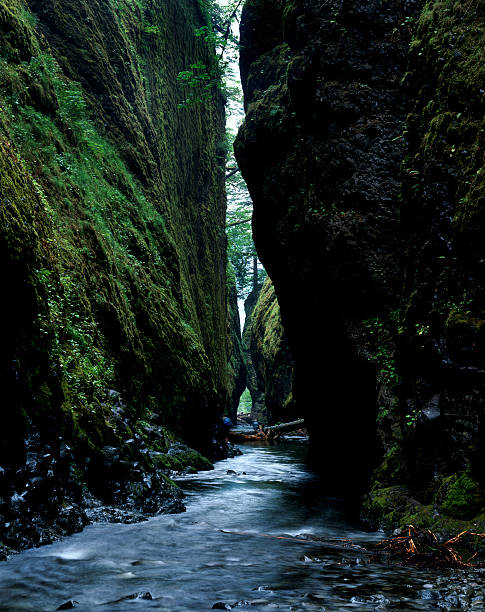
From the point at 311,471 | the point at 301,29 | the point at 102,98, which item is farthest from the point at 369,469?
the point at 102,98

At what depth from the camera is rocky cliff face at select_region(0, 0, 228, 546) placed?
4.32m

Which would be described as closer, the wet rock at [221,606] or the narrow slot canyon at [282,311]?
the wet rock at [221,606]

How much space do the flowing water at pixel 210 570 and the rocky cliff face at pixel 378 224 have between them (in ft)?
4.36

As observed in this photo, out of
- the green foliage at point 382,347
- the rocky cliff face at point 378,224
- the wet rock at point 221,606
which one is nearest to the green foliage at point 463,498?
the rocky cliff face at point 378,224

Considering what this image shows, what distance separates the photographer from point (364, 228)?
27.9 feet

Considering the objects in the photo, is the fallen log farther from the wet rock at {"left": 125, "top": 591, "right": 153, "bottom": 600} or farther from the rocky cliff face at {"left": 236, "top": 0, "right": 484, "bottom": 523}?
the wet rock at {"left": 125, "top": 591, "right": 153, "bottom": 600}

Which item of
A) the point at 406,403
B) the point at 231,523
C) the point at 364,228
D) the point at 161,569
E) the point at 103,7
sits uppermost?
the point at 103,7

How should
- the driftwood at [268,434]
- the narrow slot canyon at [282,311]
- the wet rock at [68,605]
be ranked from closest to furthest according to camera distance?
the wet rock at [68,605]
the narrow slot canyon at [282,311]
the driftwood at [268,434]

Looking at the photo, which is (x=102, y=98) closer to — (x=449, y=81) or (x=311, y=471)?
(x=449, y=81)

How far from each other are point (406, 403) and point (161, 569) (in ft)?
12.2

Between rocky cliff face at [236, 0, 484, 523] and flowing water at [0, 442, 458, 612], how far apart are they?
1329mm

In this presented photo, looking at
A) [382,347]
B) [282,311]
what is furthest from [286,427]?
[382,347]

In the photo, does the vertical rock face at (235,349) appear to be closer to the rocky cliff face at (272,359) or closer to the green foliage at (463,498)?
the rocky cliff face at (272,359)

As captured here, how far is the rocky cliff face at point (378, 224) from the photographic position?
512 centimetres
